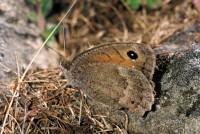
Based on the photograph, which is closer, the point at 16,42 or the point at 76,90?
the point at 76,90

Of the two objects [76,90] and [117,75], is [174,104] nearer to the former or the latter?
[117,75]

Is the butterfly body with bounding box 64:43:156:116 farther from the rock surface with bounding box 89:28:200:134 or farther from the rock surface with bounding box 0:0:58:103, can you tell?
the rock surface with bounding box 0:0:58:103

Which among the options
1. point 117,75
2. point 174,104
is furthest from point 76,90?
point 174,104

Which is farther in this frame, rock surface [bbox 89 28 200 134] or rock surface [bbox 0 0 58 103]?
rock surface [bbox 0 0 58 103]

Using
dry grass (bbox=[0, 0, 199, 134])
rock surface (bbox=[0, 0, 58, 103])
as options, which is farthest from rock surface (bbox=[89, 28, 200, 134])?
rock surface (bbox=[0, 0, 58, 103])

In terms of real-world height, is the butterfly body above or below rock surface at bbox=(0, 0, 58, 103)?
below

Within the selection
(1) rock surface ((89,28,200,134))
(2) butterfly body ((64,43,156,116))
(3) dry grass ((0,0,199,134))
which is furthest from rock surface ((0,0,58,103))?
(1) rock surface ((89,28,200,134))

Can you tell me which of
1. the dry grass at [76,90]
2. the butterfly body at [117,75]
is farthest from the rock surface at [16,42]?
the butterfly body at [117,75]

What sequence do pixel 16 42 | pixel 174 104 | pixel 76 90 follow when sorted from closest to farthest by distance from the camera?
1. pixel 174 104
2. pixel 76 90
3. pixel 16 42

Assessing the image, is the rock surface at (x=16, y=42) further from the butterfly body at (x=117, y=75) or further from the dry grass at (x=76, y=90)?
the butterfly body at (x=117, y=75)

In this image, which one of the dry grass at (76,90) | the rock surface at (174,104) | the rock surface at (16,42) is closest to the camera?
the rock surface at (174,104)

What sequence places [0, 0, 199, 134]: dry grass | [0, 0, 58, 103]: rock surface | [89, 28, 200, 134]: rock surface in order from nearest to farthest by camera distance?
[89, 28, 200, 134]: rock surface → [0, 0, 199, 134]: dry grass → [0, 0, 58, 103]: rock surface

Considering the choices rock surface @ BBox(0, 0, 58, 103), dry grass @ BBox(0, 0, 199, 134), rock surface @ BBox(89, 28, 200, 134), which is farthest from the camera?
rock surface @ BBox(0, 0, 58, 103)
